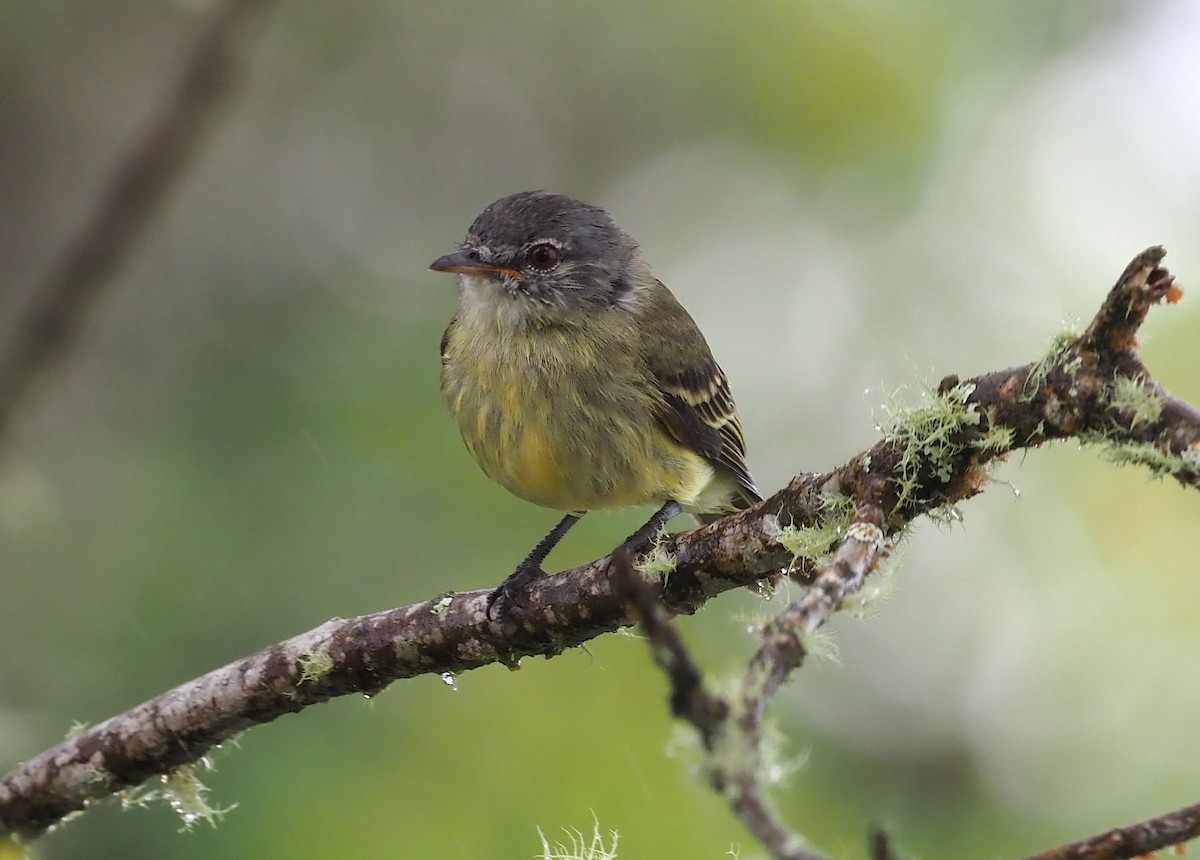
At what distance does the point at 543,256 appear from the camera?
15.6 ft

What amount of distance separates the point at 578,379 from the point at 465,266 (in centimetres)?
74

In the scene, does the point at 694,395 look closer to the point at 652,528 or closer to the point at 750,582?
the point at 652,528

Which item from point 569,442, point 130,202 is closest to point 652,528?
point 569,442

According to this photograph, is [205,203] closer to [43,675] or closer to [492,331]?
[43,675]

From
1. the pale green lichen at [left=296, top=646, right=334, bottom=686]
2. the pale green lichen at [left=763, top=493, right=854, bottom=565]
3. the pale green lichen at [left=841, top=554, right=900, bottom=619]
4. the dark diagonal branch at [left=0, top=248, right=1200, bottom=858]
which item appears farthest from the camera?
the pale green lichen at [left=296, top=646, right=334, bottom=686]

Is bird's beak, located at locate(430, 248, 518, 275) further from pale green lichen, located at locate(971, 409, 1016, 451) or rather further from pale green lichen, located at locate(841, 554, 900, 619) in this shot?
pale green lichen, located at locate(841, 554, 900, 619)

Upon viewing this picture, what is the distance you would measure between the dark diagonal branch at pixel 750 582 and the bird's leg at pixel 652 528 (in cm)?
32

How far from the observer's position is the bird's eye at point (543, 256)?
15.6 ft

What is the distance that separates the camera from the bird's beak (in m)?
4.66

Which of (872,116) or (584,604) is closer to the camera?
(584,604)

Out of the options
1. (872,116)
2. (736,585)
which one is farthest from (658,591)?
(872,116)

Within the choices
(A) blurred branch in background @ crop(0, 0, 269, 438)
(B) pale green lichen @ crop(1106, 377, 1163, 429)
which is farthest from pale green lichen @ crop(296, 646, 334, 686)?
(B) pale green lichen @ crop(1106, 377, 1163, 429)

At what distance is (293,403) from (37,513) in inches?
73.0

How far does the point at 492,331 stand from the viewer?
4477 millimetres
